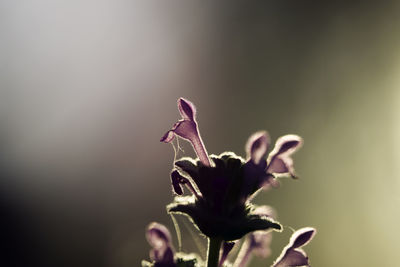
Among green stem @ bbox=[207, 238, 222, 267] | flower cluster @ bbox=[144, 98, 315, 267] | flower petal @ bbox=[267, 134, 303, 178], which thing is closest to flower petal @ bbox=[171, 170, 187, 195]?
flower cluster @ bbox=[144, 98, 315, 267]

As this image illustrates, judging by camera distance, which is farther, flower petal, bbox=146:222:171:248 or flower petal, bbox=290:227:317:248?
flower petal, bbox=290:227:317:248

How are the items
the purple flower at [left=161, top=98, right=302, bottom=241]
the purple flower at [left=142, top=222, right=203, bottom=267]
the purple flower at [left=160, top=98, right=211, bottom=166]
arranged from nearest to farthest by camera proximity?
the purple flower at [left=161, top=98, right=302, bottom=241] < the purple flower at [left=142, top=222, right=203, bottom=267] < the purple flower at [left=160, top=98, right=211, bottom=166]

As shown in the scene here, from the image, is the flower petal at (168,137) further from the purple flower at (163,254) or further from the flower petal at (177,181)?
the purple flower at (163,254)

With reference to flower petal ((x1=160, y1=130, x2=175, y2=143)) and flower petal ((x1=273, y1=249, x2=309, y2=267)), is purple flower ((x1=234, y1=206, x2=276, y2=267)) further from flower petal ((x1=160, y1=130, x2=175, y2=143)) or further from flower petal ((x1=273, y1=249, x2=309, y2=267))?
flower petal ((x1=160, y1=130, x2=175, y2=143))

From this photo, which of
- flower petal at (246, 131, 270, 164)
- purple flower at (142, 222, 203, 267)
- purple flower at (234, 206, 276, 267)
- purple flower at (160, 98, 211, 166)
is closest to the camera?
purple flower at (142, 222, 203, 267)

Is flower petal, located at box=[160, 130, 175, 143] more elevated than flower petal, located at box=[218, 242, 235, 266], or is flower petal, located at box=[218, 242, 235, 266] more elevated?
flower petal, located at box=[160, 130, 175, 143]

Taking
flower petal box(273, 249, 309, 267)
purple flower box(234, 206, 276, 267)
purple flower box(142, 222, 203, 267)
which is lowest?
flower petal box(273, 249, 309, 267)

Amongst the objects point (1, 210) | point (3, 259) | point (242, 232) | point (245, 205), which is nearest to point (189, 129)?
point (245, 205)
